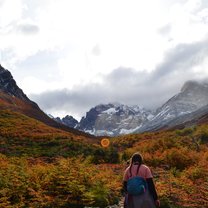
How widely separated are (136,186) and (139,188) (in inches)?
3.3

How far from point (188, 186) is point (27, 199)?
6757 mm

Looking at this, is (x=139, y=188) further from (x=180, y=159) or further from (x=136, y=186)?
(x=180, y=159)

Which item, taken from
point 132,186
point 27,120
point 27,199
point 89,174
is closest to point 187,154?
point 89,174

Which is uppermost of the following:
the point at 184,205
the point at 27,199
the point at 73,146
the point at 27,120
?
the point at 27,120

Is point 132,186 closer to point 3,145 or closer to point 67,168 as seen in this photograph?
point 67,168

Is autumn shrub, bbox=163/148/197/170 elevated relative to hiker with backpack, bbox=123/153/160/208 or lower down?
elevated

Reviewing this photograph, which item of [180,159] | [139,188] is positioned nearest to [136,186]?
[139,188]

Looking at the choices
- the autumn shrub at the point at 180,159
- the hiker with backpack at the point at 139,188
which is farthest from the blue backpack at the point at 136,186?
the autumn shrub at the point at 180,159

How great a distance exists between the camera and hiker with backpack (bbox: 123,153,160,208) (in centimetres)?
987

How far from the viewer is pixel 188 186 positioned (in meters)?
17.4

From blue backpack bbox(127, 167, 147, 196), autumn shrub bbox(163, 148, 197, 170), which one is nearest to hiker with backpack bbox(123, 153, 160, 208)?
blue backpack bbox(127, 167, 147, 196)

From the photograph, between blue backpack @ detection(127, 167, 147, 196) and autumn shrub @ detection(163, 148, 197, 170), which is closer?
blue backpack @ detection(127, 167, 147, 196)

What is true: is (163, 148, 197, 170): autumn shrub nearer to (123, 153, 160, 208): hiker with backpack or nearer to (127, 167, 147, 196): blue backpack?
(123, 153, 160, 208): hiker with backpack

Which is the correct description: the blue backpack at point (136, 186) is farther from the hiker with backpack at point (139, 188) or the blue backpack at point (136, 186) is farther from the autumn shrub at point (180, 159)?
the autumn shrub at point (180, 159)
